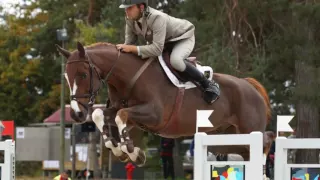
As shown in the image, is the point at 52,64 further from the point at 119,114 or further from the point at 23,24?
the point at 119,114

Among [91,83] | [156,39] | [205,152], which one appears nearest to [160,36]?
[156,39]

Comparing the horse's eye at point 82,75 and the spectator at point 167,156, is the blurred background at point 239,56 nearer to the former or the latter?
the spectator at point 167,156

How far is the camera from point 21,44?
31.2 m

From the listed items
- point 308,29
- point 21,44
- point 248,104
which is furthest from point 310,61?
point 21,44

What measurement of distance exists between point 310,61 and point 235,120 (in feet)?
28.8

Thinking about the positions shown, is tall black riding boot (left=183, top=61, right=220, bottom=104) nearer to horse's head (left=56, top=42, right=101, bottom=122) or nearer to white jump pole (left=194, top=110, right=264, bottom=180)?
horse's head (left=56, top=42, right=101, bottom=122)

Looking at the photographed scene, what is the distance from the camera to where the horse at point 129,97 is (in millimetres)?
6234

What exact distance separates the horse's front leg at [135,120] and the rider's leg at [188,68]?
504mm

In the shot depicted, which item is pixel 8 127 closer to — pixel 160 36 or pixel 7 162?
pixel 7 162

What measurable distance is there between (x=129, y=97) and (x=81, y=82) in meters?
0.49

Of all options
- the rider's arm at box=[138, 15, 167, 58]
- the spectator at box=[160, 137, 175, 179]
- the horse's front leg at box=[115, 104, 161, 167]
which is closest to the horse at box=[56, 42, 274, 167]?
the horse's front leg at box=[115, 104, 161, 167]

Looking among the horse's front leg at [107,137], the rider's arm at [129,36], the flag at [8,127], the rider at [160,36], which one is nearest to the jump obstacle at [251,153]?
the horse's front leg at [107,137]

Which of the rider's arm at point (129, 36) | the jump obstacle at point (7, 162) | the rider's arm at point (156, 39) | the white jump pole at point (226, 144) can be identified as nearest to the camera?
the white jump pole at point (226, 144)

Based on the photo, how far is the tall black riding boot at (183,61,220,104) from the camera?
22.2ft
